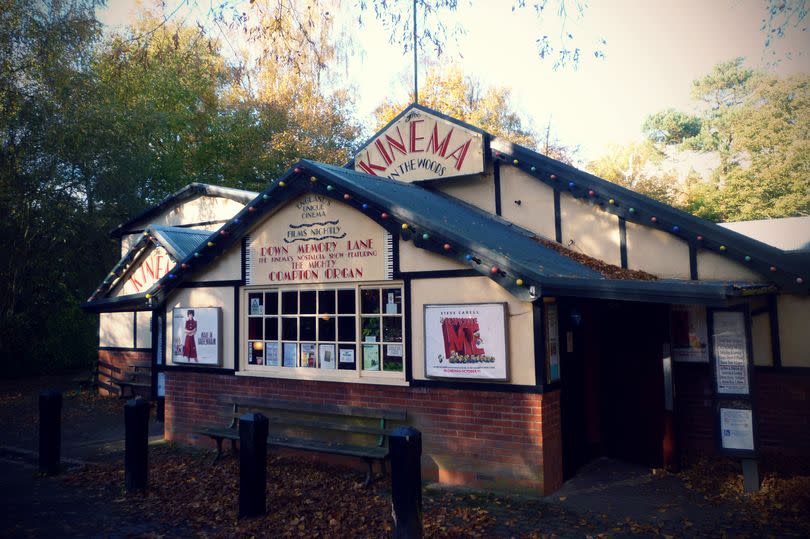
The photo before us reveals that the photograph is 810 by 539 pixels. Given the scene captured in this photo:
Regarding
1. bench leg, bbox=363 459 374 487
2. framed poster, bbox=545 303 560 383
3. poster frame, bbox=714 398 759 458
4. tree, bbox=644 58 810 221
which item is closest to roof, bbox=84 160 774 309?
framed poster, bbox=545 303 560 383

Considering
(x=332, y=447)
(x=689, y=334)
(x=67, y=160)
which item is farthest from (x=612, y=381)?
(x=67, y=160)

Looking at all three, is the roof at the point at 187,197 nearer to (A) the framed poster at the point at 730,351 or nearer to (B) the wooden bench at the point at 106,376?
(B) the wooden bench at the point at 106,376

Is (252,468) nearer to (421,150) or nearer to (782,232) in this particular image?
(421,150)

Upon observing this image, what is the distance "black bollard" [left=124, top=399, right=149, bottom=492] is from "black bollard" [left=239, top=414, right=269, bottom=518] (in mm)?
1787

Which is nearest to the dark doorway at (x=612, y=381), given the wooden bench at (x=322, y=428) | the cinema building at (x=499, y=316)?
the cinema building at (x=499, y=316)

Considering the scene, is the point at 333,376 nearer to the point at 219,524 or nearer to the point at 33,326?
A: the point at 219,524

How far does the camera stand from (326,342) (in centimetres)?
905

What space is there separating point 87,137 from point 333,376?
13723 mm

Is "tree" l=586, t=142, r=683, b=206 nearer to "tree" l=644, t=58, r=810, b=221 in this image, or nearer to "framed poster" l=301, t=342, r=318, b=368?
"tree" l=644, t=58, r=810, b=221

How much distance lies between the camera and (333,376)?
8.88 metres

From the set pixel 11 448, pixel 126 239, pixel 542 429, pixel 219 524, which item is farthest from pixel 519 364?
pixel 126 239

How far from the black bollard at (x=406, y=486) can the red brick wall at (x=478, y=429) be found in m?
2.03

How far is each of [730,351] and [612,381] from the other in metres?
1.98

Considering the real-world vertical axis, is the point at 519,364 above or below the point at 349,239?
below
